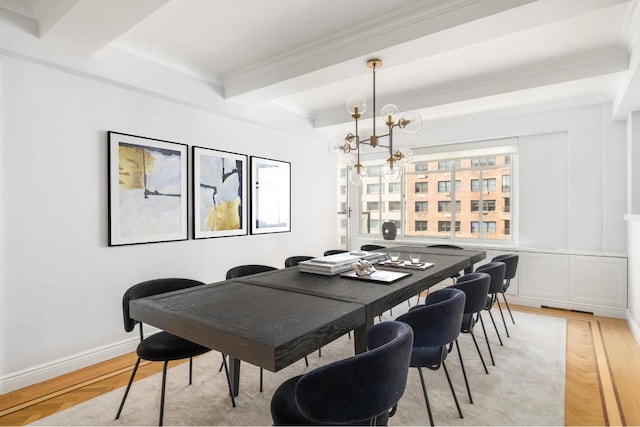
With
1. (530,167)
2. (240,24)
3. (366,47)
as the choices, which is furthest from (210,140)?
(530,167)

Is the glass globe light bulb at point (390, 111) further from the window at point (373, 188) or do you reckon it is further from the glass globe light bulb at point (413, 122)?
the window at point (373, 188)

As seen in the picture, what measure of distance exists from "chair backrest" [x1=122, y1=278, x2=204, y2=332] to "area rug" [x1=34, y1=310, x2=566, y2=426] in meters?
0.58

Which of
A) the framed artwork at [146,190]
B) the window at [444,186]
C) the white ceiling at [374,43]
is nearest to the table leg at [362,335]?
the white ceiling at [374,43]

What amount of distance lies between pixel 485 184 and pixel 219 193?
3985 millimetres

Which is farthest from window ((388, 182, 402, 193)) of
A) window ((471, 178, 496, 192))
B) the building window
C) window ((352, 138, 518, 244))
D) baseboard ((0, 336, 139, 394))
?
baseboard ((0, 336, 139, 394))

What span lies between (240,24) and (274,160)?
7.22ft

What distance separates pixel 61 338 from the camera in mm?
2736

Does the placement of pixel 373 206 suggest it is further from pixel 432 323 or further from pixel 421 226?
pixel 432 323

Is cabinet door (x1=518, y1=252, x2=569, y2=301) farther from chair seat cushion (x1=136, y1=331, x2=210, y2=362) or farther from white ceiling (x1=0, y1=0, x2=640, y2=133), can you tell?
chair seat cushion (x1=136, y1=331, x2=210, y2=362)

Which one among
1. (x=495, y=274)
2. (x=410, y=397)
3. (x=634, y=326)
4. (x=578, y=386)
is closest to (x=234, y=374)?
(x=410, y=397)

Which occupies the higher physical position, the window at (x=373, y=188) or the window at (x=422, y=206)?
the window at (x=373, y=188)

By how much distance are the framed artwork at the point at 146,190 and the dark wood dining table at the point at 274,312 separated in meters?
1.43

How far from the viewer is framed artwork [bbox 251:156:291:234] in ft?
14.4

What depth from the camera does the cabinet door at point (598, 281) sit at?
4.04 meters
